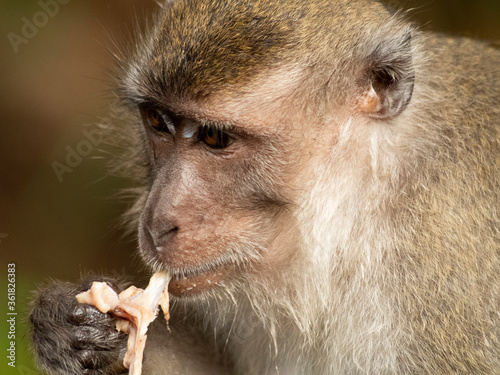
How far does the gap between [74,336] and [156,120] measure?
42.4 inches

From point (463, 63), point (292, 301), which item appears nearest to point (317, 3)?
point (463, 63)

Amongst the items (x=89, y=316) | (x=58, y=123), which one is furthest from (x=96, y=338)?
(x=58, y=123)

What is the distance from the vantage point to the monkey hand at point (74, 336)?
11.8 ft

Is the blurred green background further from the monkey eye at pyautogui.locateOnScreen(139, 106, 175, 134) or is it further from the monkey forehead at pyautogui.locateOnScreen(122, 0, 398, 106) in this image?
the monkey forehead at pyautogui.locateOnScreen(122, 0, 398, 106)

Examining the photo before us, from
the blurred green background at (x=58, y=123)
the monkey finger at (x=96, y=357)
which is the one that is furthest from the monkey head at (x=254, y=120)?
the blurred green background at (x=58, y=123)

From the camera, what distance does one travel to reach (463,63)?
377 cm

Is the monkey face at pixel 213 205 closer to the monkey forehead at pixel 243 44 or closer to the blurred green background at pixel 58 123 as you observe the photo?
the monkey forehead at pixel 243 44

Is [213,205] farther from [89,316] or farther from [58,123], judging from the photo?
[58,123]

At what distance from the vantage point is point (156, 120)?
358 centimetres

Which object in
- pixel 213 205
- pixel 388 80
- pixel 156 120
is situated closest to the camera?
pixel 213 205

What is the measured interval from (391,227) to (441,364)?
61 cm

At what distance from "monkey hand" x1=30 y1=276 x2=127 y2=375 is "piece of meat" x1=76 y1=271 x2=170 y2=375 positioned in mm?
94

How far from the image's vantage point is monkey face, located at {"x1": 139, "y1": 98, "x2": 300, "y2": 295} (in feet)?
10.5

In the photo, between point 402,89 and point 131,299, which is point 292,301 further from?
point 402,89
